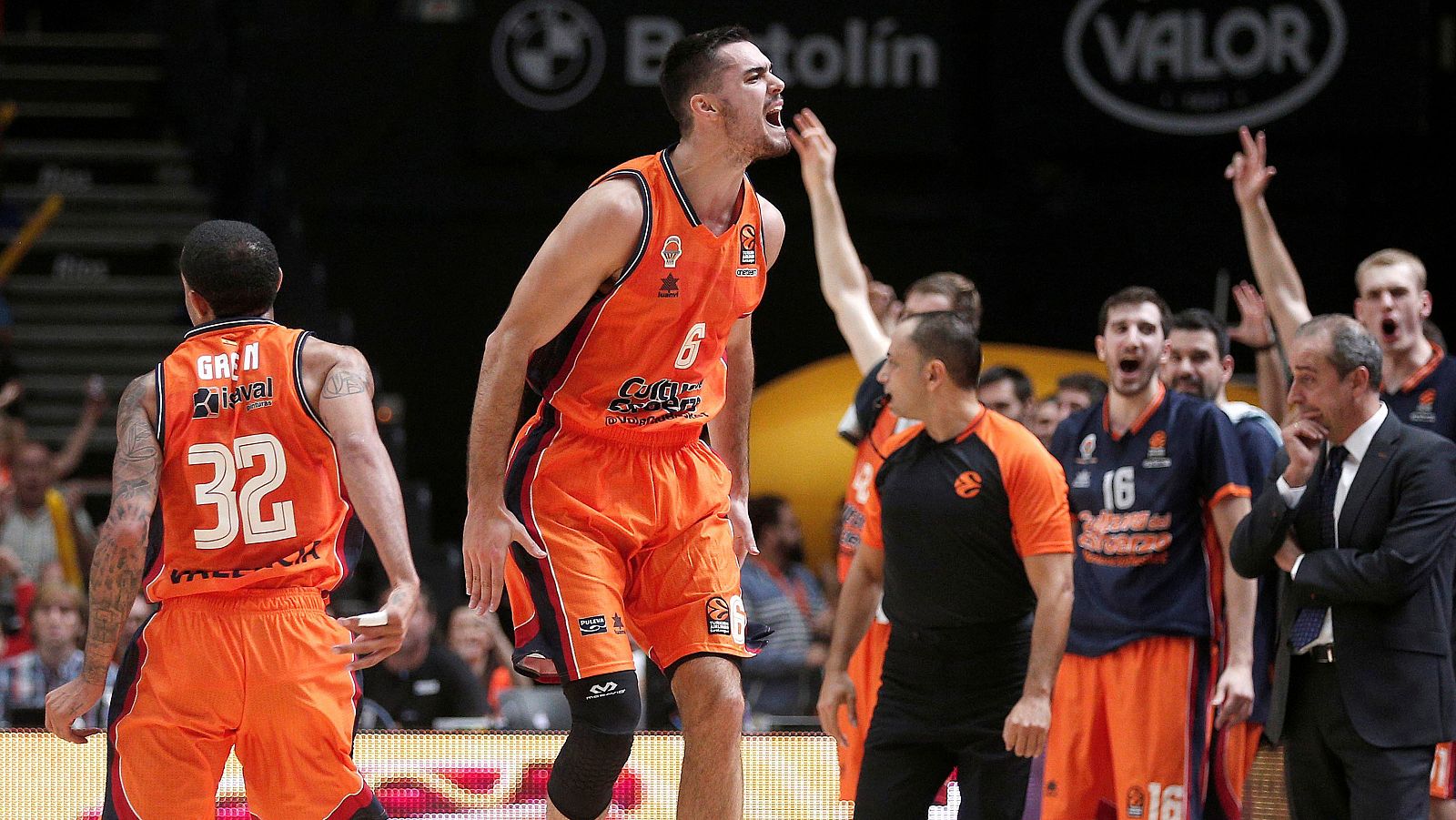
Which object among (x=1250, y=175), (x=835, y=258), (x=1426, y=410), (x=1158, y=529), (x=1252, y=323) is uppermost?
(x=1250, y=175)

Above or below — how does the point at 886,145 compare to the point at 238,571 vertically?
above


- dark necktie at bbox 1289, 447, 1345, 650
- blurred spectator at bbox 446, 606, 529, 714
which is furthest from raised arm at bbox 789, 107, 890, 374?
blurred spectator at bbox 446, 606, 529, 714

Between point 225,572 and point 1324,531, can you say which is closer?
point 225,572

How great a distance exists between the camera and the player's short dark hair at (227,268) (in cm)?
500

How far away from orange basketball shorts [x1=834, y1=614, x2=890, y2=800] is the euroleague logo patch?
3.16 feet

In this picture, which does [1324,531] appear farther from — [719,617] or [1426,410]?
[719,617]

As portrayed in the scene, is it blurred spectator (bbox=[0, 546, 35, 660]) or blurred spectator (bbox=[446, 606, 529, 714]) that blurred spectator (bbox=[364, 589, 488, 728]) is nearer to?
blurred spectator (bbox=[446, 606, 529, 714])

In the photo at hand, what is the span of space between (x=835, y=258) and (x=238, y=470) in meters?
2.87

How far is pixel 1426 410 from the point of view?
6.54 m

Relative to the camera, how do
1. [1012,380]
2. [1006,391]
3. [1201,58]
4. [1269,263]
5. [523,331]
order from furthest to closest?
[1201,58] → [1012,380] → [1006,391] → [1269,263] → [523,331]

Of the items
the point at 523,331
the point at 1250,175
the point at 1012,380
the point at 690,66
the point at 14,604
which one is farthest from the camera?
the point at 14,604

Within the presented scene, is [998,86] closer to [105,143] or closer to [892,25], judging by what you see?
[892,25]

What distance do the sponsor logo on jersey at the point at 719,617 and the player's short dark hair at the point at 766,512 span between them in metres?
6.17

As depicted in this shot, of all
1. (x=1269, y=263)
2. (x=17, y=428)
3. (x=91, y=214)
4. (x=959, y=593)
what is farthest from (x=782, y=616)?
(x=91, y=214)
